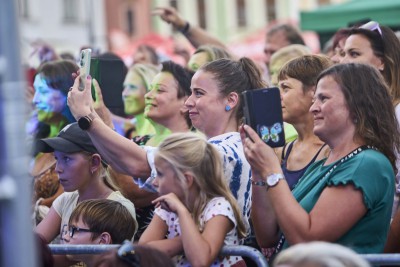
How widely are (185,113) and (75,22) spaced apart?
47189 mm

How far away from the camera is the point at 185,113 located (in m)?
6.42

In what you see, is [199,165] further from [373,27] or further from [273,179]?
[373,27]

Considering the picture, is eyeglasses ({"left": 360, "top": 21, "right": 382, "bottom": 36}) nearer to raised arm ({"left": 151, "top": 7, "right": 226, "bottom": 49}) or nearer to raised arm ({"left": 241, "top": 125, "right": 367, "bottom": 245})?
raised arm ({"left": 241, "top": 125, "right": 367, "bottom": 245})

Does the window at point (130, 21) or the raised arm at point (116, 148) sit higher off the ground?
the raised arm at point (116, 148)

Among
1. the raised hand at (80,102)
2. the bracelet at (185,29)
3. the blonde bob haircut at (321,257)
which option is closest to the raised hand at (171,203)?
the raised hand at (80,102)

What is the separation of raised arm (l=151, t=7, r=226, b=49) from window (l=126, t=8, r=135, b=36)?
1930 inches

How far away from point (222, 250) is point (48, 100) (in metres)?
3.14

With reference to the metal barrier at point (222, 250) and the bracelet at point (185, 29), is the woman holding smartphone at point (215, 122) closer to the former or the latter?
the metal barrier at point (222, 250)

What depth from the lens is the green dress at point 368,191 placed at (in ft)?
14.3

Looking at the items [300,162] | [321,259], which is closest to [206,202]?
[300,162]

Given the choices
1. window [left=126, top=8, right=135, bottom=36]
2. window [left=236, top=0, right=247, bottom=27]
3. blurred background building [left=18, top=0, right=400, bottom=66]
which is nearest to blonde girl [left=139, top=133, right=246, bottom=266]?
blurred background building [left=18, top=0, right=400, bottom=66]

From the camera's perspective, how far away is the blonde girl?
4.54 m

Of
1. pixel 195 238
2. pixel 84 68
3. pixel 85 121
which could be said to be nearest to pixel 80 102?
pixel 85 121

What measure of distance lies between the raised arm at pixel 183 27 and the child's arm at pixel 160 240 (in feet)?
11.7
